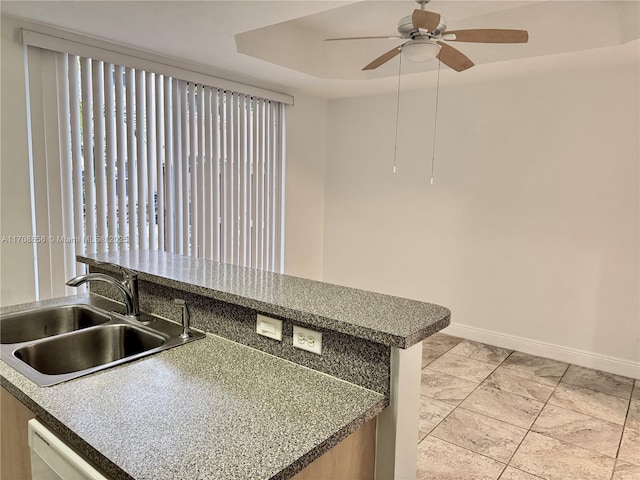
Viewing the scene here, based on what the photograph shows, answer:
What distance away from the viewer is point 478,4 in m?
3.22

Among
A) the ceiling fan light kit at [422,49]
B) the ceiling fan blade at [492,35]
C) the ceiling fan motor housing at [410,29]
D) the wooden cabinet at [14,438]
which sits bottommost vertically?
the wooden cabinet at [14,438]

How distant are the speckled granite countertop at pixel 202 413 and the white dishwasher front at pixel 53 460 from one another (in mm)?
27

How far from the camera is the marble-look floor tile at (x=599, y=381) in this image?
3212mm

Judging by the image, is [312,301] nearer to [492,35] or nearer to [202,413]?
[202,413]

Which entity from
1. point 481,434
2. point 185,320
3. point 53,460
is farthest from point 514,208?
point 53,460

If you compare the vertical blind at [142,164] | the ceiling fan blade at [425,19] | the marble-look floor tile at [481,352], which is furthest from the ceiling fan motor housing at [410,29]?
the marble-look floor tile at [481,352]

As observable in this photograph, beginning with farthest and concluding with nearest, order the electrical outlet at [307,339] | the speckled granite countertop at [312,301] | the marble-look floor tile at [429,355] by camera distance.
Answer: the marble-look floor tile at [429,355], the electrical outlet at [307,339], the speckled granite countertop at [312,301]

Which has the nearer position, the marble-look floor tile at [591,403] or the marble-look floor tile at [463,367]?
the marble-look floor tile at [591,403]

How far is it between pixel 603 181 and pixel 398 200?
186 cm

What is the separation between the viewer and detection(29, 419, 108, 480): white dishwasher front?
1.01 m

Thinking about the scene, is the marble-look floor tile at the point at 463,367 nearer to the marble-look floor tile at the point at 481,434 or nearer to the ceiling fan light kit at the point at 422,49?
the marble-look floor tile at the point at 481,434

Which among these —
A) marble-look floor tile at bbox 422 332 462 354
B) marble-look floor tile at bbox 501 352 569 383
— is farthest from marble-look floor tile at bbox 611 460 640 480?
marble-look floor tile at bbox 422 332 462 354

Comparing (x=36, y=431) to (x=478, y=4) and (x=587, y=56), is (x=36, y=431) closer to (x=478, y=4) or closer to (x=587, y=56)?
(x=478, y=4)

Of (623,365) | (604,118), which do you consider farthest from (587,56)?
(623,365)
